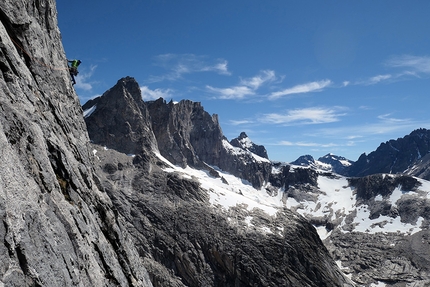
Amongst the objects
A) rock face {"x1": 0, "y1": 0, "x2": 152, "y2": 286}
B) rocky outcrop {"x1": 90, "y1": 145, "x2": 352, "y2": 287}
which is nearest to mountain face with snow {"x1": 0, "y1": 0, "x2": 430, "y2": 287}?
rock face {"x1": 0, "y1": 0, "x2": 152, "y2": 286}

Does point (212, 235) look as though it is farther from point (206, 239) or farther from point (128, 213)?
point (128, 213)

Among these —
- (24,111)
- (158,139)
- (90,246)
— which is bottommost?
(90,246)

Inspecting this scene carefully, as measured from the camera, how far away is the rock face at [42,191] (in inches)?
467

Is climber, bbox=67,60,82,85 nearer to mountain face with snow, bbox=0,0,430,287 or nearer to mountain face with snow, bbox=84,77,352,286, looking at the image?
mountain face with snow, bbox=0,0,430,287

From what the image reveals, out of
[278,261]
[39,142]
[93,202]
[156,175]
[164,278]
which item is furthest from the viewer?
[156,175]

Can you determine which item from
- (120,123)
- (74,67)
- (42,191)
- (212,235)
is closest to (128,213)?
(212,235)

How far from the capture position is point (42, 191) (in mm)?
15078

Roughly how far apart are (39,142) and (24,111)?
2222mm

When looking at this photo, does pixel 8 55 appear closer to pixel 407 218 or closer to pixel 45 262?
pixel 45 262

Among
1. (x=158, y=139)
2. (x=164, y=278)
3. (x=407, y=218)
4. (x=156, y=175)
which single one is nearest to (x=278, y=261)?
(x=164, y=278)

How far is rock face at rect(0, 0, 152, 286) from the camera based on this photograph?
38.9ft

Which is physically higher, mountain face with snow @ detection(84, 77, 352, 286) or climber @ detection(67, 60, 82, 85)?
climber @ detection(67, 60, 82, 85)

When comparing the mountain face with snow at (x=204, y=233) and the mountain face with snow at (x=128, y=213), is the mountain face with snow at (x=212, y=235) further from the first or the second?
the mountain face with snow at (x=128, y=213)

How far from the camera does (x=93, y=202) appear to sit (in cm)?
2303
